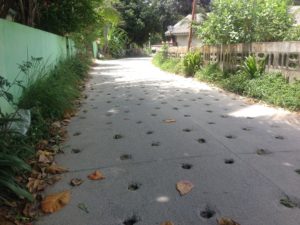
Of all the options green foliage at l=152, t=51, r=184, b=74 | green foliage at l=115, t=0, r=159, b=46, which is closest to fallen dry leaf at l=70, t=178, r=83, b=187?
green foliage at l=152, t=51, r=184, b=74

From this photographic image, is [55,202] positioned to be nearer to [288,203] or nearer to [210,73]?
[288,203]

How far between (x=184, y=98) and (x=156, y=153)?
13.2 feet

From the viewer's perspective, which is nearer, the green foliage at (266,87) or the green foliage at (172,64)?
the green foliage at (266,87)

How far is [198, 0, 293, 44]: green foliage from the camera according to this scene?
922cm

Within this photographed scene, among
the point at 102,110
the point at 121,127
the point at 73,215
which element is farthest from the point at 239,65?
the point at 73,215

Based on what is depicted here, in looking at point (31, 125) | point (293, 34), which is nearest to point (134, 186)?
point (31, 125)

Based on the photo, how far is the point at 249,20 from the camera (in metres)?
9.56

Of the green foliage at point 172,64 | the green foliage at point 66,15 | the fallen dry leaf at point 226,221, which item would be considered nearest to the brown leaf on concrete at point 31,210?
the fallen dry leaf at point 226,221

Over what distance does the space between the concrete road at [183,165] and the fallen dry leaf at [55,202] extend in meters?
0.07

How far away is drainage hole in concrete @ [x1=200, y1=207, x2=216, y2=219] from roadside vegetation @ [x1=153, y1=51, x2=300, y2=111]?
13.6 feet

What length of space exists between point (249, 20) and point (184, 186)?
7.69 meters

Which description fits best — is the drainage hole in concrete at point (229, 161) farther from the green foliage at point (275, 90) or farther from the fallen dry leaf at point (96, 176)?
the green foliage at point (275, 90)

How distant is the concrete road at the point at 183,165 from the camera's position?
105 inches

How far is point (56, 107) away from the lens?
18.0 feet
